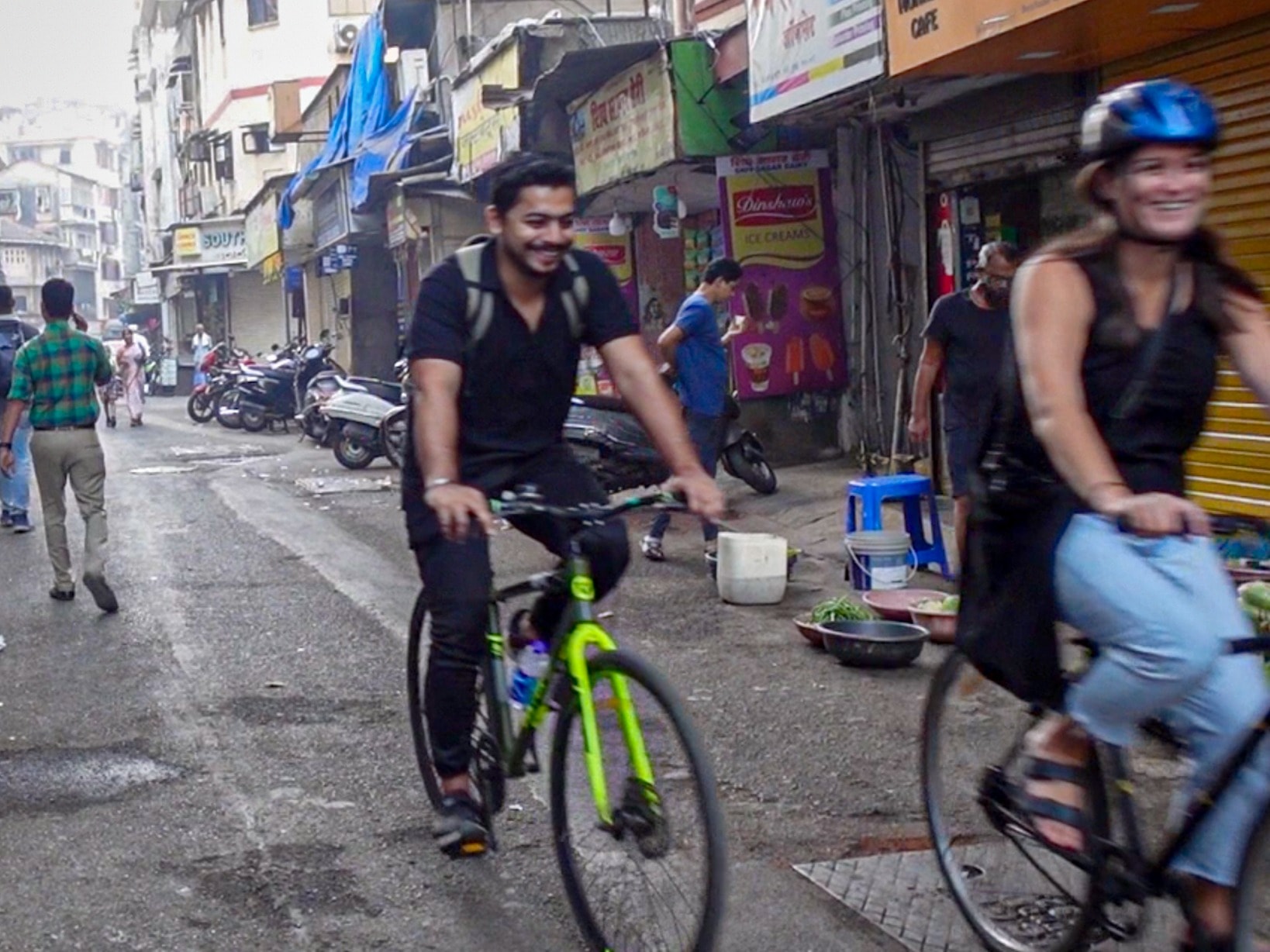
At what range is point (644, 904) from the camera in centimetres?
413

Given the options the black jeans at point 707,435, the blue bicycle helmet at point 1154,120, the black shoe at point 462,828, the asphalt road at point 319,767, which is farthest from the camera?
the black jeans at point 707,435

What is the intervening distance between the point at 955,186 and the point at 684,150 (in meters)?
2.73

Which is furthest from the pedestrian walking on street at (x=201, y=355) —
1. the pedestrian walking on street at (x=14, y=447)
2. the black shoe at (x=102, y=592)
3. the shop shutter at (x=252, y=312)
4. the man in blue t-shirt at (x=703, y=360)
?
the black shoe at (x=102, y=592)

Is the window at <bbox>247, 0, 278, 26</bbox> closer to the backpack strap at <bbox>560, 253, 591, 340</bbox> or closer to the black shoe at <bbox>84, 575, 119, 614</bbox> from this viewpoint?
the black shoe at <bbox>84, 575, 119, 614</bbox>

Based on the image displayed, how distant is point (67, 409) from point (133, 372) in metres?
22.0

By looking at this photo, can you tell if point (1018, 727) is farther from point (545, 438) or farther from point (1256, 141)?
point (1256, 141)

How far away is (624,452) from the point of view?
14.8m

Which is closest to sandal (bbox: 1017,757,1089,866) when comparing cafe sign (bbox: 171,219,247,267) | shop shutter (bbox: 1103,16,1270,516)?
shop shutter (bbox: 1103,16,1270,516)

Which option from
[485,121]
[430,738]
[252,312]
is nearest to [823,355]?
[485,121]

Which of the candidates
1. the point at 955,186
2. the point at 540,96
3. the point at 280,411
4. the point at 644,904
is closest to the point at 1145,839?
the point at 644,904

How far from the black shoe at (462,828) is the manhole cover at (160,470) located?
15.1m

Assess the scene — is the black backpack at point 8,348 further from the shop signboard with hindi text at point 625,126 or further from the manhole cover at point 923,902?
the manhole cover at point 923,902

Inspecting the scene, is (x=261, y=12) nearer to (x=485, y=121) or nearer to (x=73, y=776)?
(x=485, y=121)

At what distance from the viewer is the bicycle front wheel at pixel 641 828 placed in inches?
153
